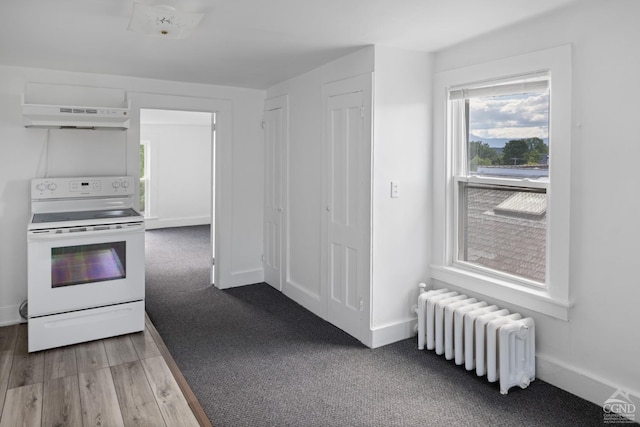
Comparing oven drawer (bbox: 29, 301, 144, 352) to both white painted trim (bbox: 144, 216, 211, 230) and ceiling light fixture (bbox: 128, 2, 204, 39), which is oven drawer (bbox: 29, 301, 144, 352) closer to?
ceiling light fixture (bbox: 128, 2, 204, 39)

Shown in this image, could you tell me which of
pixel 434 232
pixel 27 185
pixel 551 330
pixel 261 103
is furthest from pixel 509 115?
pixel 27 185

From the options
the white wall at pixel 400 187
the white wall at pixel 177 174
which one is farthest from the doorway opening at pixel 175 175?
the white wall at pixel 400 187

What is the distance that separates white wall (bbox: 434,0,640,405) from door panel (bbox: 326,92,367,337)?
1.30 metres

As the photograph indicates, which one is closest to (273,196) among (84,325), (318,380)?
(84,325)

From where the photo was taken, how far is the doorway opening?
8.66 metres

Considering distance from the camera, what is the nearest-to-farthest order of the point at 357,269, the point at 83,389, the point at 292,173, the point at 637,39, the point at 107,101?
the point at 637,39, the point at 83,389, the point at 357,269, the point at 107,101, the point at 292,173

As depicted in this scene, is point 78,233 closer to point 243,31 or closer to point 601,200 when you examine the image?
point 243,31

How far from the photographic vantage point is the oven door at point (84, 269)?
10.1 ft

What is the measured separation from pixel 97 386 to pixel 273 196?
2.47 m

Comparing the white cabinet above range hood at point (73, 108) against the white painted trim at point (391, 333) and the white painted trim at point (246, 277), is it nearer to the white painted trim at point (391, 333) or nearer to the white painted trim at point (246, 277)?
the white painted trim at point (246, 277)

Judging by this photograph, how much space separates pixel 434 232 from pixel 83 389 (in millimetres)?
2595

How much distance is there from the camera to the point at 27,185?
3.67 meters

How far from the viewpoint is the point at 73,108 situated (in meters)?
3.39

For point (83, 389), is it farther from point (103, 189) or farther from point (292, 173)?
point (292, 173)
